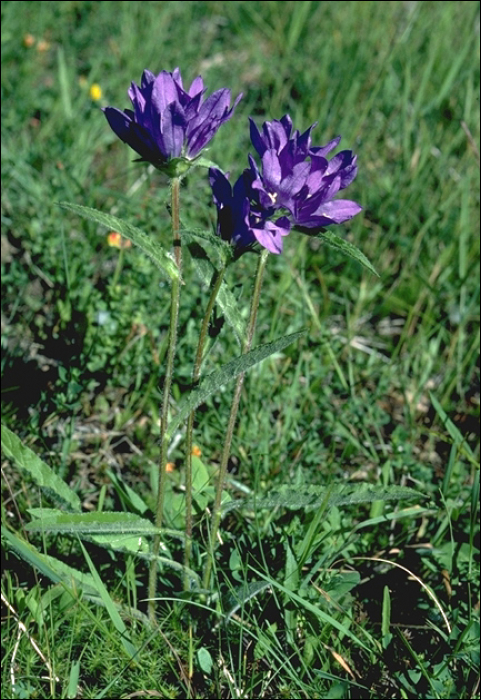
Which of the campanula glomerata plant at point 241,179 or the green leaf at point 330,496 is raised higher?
the campanula glomerata plant at point 241,179

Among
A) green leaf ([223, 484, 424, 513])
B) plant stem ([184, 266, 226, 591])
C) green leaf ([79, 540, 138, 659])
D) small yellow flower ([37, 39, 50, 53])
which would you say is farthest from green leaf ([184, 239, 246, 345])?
small yellow flower ([37, 39, 50, 53])

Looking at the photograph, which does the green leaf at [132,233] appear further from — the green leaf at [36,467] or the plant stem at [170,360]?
the green leaf at [36,467]

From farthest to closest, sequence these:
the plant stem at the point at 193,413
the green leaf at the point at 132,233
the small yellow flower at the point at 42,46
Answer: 1. the small yellow flower at the point at 42,46
2. the plant stem at the point at 193,413
3. the green leaf at the point at 132,233

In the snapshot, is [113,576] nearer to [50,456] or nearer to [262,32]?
[50,456]

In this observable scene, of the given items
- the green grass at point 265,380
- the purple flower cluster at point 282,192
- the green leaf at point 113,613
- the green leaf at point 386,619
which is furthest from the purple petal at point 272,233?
the green leaf at point 386,619

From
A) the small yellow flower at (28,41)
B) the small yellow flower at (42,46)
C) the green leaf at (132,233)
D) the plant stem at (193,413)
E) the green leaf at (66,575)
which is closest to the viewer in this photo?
the green leaf at (132,233)

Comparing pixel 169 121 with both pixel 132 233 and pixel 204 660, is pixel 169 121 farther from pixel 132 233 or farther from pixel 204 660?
pixel 204 660

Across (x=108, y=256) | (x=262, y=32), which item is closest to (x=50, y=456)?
(x=108, y=256)
